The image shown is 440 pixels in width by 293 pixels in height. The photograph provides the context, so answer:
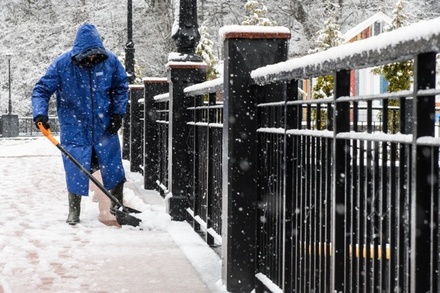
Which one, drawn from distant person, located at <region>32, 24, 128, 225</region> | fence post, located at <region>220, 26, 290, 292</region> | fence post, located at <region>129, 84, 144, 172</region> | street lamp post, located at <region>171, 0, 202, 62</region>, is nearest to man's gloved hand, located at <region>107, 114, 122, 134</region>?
distant person, located at <region>32, 24, 128, 225</region>

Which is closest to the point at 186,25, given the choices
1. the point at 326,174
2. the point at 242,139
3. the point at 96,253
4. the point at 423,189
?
the point at 96,253

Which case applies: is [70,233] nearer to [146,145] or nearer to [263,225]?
[263,225]

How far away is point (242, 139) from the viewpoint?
3.98 metres

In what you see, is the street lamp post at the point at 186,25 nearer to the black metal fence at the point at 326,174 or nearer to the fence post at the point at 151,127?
the black metal fence at the point at 326,174

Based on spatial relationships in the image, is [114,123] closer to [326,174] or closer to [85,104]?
[85,104]

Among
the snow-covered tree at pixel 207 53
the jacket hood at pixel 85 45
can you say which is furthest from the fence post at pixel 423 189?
the snow-covered tree at pixel 207 53

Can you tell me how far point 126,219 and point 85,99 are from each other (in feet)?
3.89

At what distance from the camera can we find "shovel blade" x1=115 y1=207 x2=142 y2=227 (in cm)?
641

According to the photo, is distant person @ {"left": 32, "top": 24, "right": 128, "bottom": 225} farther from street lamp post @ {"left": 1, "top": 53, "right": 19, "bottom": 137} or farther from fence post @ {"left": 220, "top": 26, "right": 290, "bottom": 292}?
street lamp post @ {"left": 1, "top": 53, "right": 19, "bottom": 137}

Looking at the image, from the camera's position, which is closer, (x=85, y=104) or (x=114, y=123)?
(x=85, y=104)

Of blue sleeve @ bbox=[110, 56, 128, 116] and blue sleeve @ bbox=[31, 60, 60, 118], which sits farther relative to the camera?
blue sleeve @ bbox=[110, 56, 128, 116]

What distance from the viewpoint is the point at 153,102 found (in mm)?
9727

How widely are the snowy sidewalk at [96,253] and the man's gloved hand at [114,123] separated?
0.88 metres

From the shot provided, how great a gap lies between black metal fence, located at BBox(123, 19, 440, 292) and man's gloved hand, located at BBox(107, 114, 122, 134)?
1590mm
